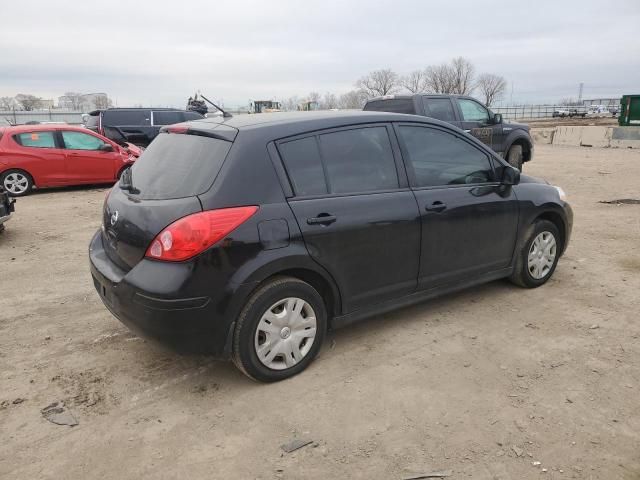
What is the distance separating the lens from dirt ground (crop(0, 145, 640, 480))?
8.52ft

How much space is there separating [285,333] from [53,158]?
9785 mm

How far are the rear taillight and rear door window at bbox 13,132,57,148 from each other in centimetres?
953

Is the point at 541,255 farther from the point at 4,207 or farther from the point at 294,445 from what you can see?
→ the point at 4,207

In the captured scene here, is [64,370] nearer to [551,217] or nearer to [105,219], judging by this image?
[105,219]

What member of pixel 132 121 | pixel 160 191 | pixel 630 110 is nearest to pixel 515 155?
pixel 160 191

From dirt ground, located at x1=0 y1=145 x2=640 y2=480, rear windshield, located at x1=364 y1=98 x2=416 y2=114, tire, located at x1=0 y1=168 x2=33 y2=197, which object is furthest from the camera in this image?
tire, located at x1=0 y1=168 x2=33 y2=197

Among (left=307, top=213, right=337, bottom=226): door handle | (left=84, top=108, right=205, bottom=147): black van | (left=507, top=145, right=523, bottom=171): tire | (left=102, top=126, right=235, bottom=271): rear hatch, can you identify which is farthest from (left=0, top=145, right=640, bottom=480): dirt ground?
(left=84, top=108, right=205, bottom=147): black van

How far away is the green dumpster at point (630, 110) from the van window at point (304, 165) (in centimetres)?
2468

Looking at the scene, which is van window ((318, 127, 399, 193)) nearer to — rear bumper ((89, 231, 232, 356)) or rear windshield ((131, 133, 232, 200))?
rear windshield ((131, 133, 232, 200))

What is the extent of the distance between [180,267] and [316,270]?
86 centimetres

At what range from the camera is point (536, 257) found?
4.80 m

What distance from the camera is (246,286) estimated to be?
9.95 ft

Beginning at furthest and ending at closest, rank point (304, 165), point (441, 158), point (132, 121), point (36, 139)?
1. point (132, 121)
2. point (36, 139)
3. point (441, 158)
4. point (304, 165)

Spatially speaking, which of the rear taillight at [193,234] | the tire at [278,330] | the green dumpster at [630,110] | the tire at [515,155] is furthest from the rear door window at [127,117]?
the green dumpster at [630,110]
